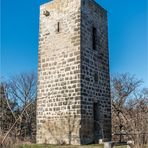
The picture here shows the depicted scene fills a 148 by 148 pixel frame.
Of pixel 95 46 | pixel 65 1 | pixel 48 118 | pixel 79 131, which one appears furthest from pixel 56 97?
pixel 65 1

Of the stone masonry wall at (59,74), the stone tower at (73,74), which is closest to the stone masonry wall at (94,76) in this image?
the stone tower at (73,74)

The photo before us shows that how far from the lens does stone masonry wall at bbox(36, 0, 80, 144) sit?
11.9 m

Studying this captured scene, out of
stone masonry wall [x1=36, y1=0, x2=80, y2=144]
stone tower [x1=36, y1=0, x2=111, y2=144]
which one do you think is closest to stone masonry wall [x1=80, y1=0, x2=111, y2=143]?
stone tower [x1=36, y1=0, x2=111, y2=144]

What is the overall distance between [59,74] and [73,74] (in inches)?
36.0

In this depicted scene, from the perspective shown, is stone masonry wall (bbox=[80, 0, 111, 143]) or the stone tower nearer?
the stone tower

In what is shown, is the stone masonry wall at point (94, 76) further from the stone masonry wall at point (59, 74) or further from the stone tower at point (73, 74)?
the stone masonry wall at point (59, 74)

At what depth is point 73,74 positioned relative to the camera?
12164 mm

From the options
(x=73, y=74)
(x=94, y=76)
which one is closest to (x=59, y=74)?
(x=73, y=74)

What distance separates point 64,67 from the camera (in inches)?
498

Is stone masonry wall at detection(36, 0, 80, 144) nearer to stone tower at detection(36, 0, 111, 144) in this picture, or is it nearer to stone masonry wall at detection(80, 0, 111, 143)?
stone tower at detection(36, 0, 111, 144)

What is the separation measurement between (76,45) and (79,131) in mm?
3874

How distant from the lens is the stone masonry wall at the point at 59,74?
11.9m

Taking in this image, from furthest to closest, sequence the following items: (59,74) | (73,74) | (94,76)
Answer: (94,76), (59,74), (73,74)

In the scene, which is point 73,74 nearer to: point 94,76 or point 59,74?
point 59,74
